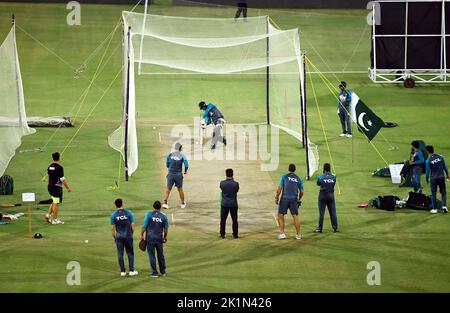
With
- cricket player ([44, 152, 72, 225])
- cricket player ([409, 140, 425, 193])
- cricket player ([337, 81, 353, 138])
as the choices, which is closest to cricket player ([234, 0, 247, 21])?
cricket player ([337, 81, 353, 138])

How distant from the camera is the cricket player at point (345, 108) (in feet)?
113

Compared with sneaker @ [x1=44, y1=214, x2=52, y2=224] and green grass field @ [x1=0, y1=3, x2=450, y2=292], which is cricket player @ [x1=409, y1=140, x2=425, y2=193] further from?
sneaker @ [x1=44, y1=214, x2=52, y2=224]

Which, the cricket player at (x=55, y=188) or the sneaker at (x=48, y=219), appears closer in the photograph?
the cricket player at (x=55, y=188)

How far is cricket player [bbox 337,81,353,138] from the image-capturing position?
34.4 meters

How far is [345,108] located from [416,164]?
19.7 feet

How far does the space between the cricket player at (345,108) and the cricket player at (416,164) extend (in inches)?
226

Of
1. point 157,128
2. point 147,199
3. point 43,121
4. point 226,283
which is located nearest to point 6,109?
point 43,121

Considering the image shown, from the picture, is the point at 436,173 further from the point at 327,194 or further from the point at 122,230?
the point at 122,230

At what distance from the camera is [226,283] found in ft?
72.2

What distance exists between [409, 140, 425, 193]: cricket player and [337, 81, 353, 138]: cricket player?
18.9 ft

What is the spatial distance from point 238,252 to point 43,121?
1420 centimetres
